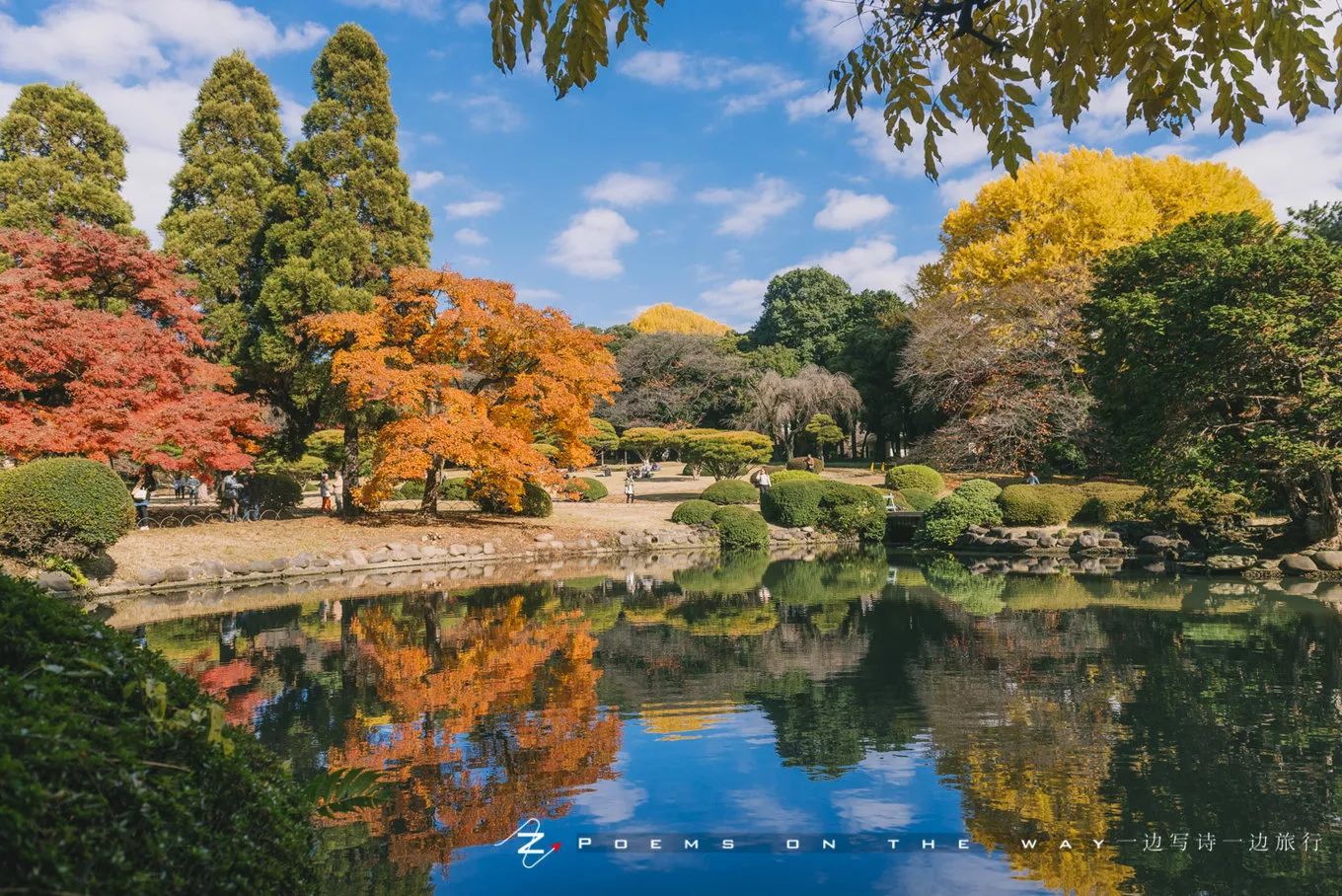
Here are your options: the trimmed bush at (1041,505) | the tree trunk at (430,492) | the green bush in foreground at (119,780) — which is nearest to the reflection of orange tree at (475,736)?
the green bush in foreground at (119,780)

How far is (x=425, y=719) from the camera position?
20.7 feet

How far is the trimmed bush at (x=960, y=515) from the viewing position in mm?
20953

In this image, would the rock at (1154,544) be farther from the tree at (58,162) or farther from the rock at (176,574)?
the tree at (58,162)

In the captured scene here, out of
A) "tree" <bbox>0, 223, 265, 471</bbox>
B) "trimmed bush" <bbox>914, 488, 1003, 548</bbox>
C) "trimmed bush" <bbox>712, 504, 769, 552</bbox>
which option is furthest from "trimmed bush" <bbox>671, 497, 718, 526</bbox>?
"tree" <bbox>0, 223, 265, 471</bbox>

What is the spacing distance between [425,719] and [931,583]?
10832 millimetres

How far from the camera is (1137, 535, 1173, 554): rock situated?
17.5 metres

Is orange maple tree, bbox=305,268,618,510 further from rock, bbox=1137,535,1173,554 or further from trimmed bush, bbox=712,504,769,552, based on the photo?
rock, bbox=1137,535,1173,554

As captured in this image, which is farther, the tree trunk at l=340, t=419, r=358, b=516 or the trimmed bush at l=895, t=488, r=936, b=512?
the trimmed bush at l=895, t=488, r=936, b=512

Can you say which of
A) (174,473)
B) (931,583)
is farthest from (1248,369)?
(174,473)

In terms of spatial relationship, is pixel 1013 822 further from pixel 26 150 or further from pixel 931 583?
pixel 26 150

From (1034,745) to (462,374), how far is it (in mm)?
16048

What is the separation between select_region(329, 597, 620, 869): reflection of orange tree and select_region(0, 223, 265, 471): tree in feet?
25.8

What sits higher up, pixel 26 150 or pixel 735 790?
pixel 26 150

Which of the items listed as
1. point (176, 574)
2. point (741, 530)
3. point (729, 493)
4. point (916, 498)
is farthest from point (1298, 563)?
point (176, 574)
